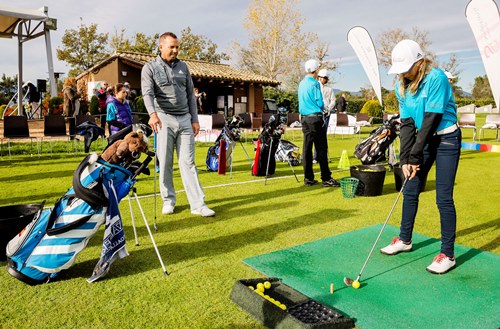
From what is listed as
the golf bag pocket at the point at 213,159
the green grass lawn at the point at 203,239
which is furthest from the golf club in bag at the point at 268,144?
the golf bag pocket at the point at 213,159

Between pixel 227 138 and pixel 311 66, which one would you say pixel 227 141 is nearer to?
pixel 227 138

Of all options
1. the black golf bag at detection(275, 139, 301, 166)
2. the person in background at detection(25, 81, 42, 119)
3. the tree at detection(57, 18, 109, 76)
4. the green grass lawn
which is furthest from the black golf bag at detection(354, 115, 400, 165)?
the tree at detection(57, 18, 109, 76)

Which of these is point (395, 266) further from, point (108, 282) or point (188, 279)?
point (108, 282)

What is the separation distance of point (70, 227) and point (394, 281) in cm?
266

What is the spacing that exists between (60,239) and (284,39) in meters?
39.7

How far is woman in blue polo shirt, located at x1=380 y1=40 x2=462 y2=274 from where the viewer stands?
3266mm

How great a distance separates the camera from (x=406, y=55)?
326cm

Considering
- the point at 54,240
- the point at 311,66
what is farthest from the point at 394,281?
the point at 311,66

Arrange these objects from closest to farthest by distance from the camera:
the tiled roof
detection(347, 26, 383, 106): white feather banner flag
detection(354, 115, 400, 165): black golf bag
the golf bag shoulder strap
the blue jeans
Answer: the golf bag shoulder strap, the blue jeans, detection(354, 115, 400, 165): black golf bag, detection(347, 26, 383, 106): white feather banner flag, the tiled roof

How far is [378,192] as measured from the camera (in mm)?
6535

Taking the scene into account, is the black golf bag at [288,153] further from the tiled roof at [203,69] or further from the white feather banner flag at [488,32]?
the tiled roof at [203,69]

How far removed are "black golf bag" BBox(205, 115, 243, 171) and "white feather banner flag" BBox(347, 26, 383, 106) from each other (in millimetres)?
5075

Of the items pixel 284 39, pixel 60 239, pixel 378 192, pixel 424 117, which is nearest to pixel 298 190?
pixel 378 192

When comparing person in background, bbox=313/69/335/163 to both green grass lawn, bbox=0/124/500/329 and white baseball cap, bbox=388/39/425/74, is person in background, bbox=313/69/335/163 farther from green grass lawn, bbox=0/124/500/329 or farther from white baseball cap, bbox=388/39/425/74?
white baseball cap, bbox=388/39/425/74
